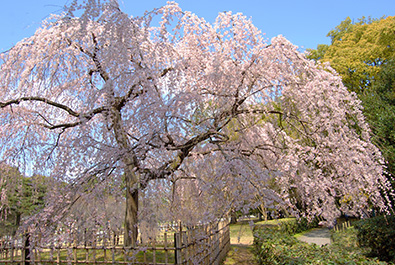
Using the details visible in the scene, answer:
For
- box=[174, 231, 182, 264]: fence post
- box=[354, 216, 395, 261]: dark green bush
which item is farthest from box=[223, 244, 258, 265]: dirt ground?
box=[174, 231, 182, 264]: fence post

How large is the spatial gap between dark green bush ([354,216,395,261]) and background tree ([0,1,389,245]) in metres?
1.95

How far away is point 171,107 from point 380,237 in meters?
7.14

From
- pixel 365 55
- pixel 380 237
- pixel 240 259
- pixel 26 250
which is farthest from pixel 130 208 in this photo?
pixel 365 55

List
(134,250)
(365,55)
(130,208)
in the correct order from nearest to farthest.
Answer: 1. (134,250)
2. (130,208)
3. (365,55)

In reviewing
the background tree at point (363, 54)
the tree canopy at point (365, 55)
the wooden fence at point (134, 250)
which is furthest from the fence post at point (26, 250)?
the tree canopy at point (365, 55)

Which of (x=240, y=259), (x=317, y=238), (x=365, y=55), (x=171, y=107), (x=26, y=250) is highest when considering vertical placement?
(x=365, y=55)

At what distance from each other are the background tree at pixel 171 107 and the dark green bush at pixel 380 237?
195 centimetres

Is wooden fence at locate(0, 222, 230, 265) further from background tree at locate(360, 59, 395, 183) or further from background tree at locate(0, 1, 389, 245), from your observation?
background tree at locate(360, 59, 395, 183)

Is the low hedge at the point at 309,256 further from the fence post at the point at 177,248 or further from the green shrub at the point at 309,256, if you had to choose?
the fence post at the point at 177,248

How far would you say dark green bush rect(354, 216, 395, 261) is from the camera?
7.80m

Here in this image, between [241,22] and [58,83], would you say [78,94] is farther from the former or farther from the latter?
[241,22]

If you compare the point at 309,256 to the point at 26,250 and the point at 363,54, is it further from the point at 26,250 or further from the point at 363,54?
the point at 363,54

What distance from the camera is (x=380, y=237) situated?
8.12 m

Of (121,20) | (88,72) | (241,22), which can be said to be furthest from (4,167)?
(241,22)
